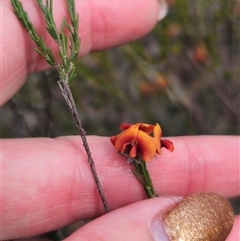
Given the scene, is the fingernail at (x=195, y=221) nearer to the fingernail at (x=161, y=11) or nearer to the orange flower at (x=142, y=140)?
the orange flower at (x=142, y=140)

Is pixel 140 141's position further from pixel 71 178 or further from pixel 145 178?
pixel 71 178

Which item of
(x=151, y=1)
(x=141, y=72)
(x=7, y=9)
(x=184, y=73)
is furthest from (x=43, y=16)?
(x=184, y=73)

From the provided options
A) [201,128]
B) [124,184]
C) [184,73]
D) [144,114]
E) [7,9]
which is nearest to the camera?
[7,9]

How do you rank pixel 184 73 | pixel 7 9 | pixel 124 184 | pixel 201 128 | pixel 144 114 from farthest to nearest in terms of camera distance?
pixel 184 73 < pixel 144 114 < pixel 201 128 < pixel 124 184 < pixel 7 9

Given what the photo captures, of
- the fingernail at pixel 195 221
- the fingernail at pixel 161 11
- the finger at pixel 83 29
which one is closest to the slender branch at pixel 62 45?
the finger at pixel 83 29

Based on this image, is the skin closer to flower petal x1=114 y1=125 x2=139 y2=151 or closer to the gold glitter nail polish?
the gold glitter nail polish

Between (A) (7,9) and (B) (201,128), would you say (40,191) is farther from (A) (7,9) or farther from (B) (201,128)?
(B) (201,128)

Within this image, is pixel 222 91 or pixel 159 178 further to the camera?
pixel 222 91

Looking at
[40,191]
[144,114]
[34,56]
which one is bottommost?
→ [144,114]
